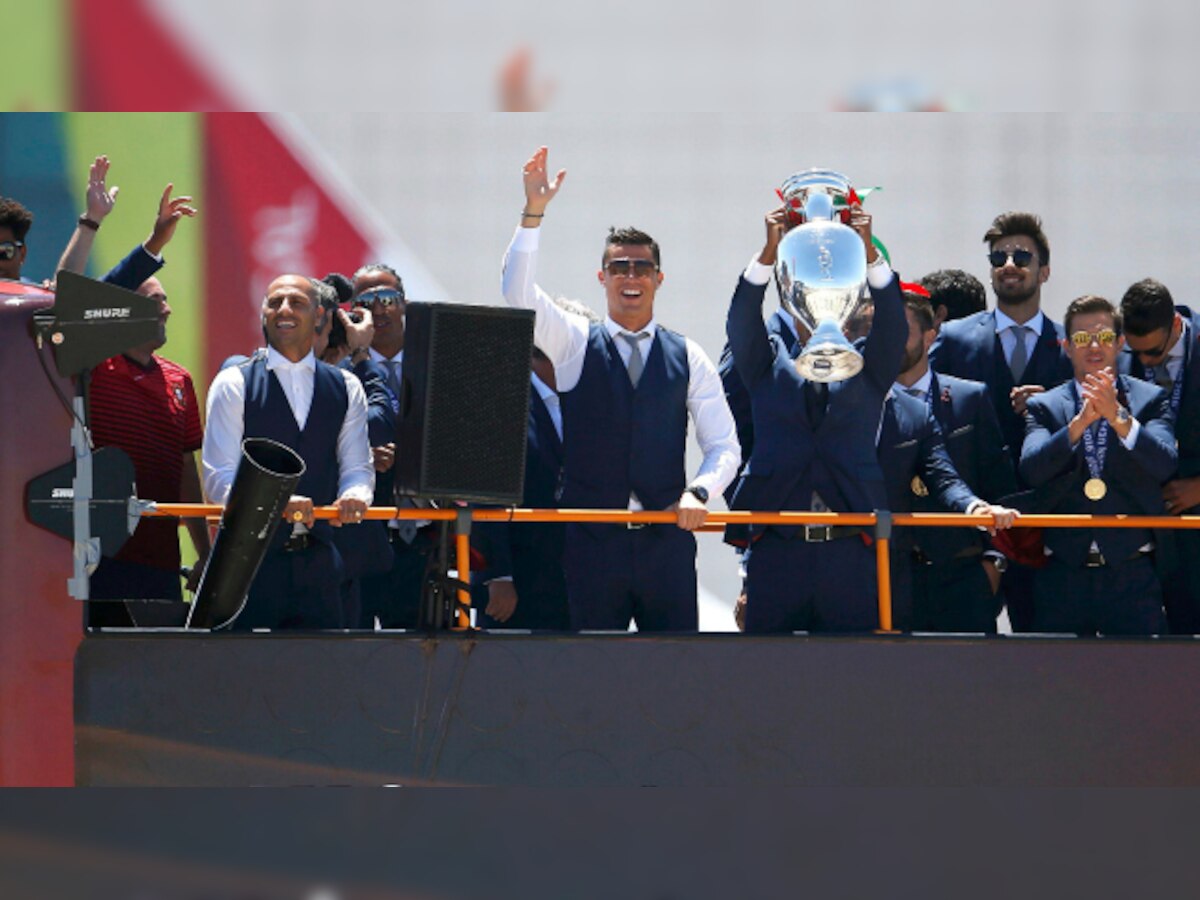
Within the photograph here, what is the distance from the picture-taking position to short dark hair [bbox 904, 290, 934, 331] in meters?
7.68

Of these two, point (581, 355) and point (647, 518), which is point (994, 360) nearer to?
point (581, 355)

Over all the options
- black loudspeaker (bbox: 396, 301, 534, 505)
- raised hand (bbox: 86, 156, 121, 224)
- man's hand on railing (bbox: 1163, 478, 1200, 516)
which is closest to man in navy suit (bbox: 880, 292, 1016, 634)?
man's hand on railing (bbox: 1163, 478, 1200, 516)

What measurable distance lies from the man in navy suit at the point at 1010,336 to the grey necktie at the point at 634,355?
5.01ft

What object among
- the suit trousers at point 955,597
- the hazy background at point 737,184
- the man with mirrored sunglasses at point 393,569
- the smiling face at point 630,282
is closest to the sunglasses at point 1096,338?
the suit trousers at point 955,597

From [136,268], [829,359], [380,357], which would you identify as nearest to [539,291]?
[829,359]

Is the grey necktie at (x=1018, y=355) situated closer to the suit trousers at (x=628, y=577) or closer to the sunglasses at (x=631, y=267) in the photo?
the sunglasses at (x=631, y=267)

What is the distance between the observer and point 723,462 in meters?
6.92

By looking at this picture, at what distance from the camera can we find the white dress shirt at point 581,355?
688 cm

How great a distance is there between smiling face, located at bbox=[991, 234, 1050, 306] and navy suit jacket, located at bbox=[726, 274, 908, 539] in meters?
1.18

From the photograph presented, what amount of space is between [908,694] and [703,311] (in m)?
3.38

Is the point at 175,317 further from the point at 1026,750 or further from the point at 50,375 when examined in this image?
the point at 1026,750

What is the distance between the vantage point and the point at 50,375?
21.1 feet

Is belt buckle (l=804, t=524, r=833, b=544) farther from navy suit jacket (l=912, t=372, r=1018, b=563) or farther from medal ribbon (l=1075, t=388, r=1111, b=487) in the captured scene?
medal ribbon (l=1075, t=388, r=1111, b=487)

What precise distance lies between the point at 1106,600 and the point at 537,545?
2151mm
